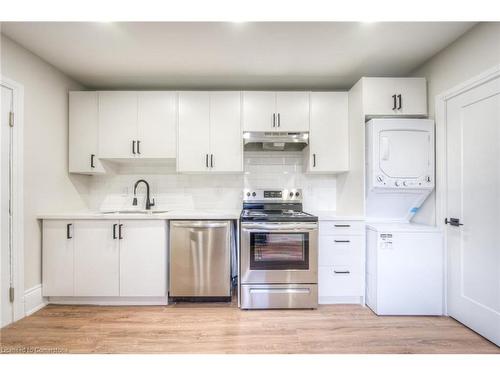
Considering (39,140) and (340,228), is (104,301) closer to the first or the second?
(39,140)

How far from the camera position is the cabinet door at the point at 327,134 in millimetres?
2922

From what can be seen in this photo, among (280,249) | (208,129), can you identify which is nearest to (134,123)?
(208,129)

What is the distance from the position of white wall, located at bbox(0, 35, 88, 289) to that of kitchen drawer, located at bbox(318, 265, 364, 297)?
286 cm

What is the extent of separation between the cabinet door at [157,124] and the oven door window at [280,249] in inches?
56.1

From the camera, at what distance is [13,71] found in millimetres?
2211

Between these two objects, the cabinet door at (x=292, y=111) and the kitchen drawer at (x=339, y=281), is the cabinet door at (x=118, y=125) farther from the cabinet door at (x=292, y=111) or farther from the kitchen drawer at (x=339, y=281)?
the kitchen drawer at (x=339, y=281)

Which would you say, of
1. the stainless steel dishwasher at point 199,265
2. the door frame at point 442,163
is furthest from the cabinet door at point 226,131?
the door frame at point 442,163

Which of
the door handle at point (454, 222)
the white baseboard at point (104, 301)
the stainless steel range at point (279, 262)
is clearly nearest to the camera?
the door handle at point (454, 222)

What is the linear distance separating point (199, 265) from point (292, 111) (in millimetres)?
1997

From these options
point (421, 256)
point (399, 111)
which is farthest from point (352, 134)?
point (421, 256)

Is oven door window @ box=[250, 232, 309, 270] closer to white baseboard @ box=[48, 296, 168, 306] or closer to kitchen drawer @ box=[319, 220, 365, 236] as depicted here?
kitchen drawer @ box=[319, 220, 365, 236]

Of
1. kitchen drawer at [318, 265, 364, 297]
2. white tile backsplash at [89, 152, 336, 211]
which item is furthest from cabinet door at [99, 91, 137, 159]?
kitchen drawer at [318, 265, 364, 297]

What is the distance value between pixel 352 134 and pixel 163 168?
92.3 inches
